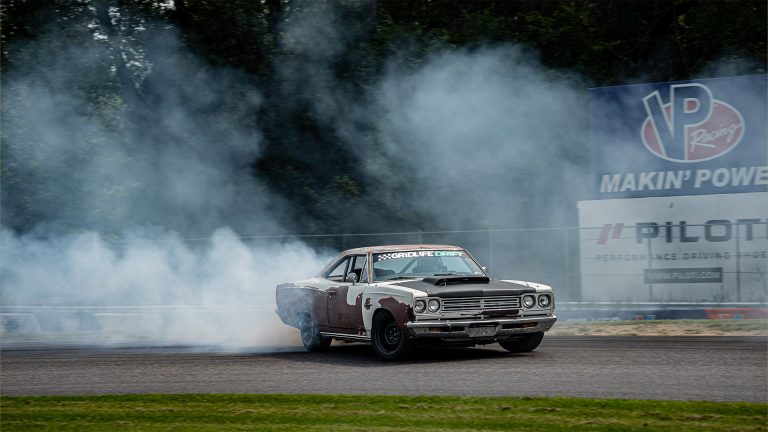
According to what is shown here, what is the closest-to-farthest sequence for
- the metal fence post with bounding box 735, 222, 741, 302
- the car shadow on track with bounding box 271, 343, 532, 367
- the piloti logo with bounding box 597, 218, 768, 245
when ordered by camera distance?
the car shadow on track with bounding box 271, 343, 532, 367 < the metal fence post with bounding box 735, 222, 741, 302 < the piloti logo with bounding box 597, 218, 768, 245

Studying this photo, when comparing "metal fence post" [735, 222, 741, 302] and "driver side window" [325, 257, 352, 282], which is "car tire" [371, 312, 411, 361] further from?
"metal fence post" [735, 222, 741, 302]

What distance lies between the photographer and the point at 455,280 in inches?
439

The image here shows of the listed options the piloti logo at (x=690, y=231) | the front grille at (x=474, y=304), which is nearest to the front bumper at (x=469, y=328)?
the front grille at (x=474, y=304)

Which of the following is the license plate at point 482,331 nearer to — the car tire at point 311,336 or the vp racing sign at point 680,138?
the car tire at point 311,336

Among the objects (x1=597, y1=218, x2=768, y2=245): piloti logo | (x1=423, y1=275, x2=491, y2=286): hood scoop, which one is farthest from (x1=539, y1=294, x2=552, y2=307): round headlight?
(x1=597, y1=218, x2=768, y2=245): piloti logo

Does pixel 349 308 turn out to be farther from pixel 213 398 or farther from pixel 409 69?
pixel 409 69

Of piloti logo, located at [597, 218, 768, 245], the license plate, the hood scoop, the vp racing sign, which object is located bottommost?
the license plate

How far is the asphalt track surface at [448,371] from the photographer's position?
8.60 m

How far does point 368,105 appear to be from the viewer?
24516mm

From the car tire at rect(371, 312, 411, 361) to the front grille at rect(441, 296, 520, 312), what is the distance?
612 millimetres

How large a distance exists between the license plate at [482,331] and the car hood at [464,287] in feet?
1.13

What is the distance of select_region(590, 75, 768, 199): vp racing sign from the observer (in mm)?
18656

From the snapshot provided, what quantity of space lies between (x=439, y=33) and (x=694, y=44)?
6.38 m

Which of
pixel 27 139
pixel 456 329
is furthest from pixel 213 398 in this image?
pixel 27 139
